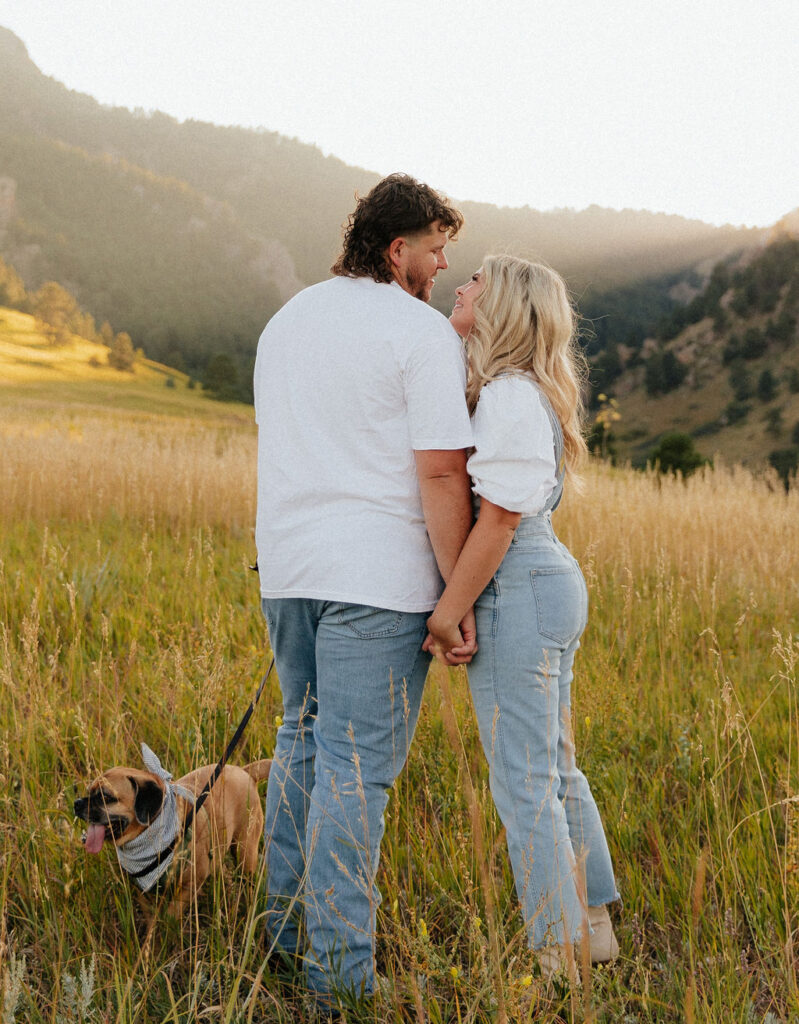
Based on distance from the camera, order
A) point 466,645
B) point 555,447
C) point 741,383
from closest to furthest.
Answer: point 466,645 → point 555,447 → point 741,383

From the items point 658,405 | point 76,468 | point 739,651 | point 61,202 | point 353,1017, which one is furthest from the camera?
point 61,202

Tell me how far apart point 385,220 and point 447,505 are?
0.75 m

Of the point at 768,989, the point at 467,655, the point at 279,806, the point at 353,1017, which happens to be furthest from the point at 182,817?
the point at 768,989

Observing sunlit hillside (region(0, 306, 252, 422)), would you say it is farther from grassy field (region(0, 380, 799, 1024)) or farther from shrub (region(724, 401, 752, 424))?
shrub (region(724, 401, 752, 424))

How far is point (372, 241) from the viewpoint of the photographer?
1.87 m

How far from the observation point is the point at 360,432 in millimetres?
1802

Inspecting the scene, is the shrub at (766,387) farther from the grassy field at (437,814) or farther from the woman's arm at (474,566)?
the woman's arm at (474,566)

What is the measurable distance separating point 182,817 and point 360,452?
4.32ft

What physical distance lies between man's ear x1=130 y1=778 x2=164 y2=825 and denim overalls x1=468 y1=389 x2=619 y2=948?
995mm

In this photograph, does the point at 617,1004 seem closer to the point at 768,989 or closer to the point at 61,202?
the point at 768,989

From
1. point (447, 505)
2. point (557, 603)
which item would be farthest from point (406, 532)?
point (557, 603)

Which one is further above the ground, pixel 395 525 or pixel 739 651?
pixel 395 525

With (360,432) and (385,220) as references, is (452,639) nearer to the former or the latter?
(360,432)

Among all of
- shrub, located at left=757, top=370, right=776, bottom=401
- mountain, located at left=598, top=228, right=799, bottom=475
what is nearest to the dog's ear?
mountain, located at left=598, top=228, right=799, bottom=475
